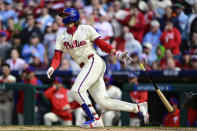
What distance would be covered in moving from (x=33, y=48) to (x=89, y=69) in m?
5.69

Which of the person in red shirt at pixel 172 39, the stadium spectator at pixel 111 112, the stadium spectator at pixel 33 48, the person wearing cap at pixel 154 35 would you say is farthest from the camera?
the stadium spectator at pixel 33 48

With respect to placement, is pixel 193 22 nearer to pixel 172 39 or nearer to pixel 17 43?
pixel 172 39

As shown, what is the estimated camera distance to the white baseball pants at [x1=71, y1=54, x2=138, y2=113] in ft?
A: 22.1

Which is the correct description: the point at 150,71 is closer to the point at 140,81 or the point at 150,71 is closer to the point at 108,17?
the point at 140,81

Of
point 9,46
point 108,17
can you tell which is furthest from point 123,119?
point 9,46

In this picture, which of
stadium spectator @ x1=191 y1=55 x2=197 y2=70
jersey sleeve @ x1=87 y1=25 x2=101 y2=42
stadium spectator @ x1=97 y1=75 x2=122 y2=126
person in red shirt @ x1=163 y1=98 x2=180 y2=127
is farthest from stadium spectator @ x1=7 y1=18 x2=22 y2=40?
jersey sleeve @ x1=87 y1=25 x2=101 y2=42

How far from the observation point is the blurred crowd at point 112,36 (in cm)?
1039

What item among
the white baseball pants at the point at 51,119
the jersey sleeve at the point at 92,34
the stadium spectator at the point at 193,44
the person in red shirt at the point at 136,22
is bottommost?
the white baseball pants at the point at 51,119

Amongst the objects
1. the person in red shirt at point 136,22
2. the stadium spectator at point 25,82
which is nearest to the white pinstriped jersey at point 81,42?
the stadium spectator at point 25,82

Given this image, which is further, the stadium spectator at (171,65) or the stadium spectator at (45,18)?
the stadium spectator at (45,18)

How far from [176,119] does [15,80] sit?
413 centimetres

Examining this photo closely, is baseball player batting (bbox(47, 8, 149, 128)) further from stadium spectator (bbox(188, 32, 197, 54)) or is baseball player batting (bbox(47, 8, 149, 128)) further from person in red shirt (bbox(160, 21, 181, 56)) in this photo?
person in red shirt (bbox(160, 21, 181, 56))

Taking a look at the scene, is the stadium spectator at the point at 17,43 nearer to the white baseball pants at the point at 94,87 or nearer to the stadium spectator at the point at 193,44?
the stadium spectator at the point at 193,44

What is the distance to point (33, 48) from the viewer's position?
40.3ft
